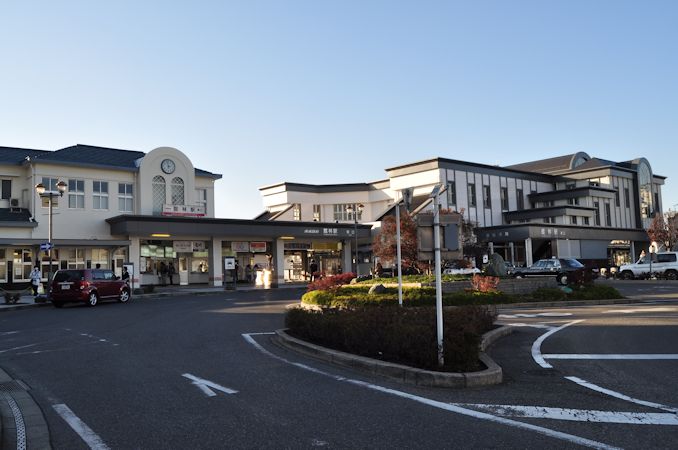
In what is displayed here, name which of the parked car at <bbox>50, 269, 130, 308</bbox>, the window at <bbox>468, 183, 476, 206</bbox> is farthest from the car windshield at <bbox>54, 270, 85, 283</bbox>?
the window at <bbox>468, 183, 476, 206</bbox>

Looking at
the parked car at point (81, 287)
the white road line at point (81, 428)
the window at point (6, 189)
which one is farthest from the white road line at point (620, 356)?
the window at point (6, 189)

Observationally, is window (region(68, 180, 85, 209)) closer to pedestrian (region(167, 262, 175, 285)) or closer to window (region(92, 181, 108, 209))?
window (region(92, 181, 108, 209))

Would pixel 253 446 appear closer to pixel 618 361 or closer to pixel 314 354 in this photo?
pixel 314 354

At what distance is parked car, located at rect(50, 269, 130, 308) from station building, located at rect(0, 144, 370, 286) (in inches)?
322

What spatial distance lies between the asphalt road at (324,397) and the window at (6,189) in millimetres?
28557

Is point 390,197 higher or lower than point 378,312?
higher

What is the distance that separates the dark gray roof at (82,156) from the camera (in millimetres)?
37594

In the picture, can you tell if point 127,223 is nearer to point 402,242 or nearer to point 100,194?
point 100,194

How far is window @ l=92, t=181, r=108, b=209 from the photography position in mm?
38344

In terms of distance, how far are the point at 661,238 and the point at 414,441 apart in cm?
6261

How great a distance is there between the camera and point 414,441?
544cm

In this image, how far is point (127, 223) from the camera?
35781 millimetres

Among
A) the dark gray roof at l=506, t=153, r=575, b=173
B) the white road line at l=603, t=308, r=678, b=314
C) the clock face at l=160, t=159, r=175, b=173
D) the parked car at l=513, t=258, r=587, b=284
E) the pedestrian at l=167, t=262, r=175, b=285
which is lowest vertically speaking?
the white road line at l=603, t=308, r=678, b=314

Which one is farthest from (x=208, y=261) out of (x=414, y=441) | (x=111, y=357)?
(x=414, y=441)
